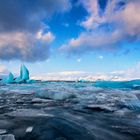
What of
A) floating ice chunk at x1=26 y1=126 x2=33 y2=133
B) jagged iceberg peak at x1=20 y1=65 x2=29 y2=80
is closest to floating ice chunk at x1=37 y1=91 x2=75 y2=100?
floating ice chunk at x1=26 y1=126 x2=33 y2=133

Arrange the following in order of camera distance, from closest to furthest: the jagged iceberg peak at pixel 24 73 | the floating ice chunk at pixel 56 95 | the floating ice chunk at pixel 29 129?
the floating ice chunk at pixel 29 129 < the floating ice chunk at pixel 56 95 < the jagged iceberg peak at pixel 24 73

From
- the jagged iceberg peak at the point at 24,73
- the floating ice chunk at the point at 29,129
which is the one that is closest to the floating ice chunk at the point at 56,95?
the floating ice chunk at the point at 29,129

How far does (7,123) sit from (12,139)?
956mm

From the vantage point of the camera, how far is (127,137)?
105 inches

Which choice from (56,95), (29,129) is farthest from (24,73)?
(29,129)

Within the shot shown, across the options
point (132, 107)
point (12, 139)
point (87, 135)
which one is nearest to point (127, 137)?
point (87, 135)

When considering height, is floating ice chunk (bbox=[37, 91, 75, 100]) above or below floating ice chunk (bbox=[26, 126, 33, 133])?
above

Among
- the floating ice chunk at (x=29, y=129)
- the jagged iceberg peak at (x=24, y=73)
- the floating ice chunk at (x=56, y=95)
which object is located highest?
the jagged iceberg peak at (x=24, y=73)

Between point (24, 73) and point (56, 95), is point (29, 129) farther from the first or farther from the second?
point (24, 73)

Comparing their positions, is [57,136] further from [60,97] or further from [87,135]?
[60,97]

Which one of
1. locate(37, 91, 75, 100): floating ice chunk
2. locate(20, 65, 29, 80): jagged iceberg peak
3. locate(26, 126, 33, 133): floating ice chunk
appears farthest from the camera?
locate(20, 65, 29, 80): jagged iceberg peak

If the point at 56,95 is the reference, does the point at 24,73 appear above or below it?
above

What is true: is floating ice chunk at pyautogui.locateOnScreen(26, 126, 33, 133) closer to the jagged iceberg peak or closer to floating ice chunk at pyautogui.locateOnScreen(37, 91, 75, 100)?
floating ice chunk at pyautogui.locateOnScreen(37, 91, 75, 100)

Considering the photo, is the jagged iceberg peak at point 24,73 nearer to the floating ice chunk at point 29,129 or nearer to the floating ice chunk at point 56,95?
the floating ice chunk at point 56,95
